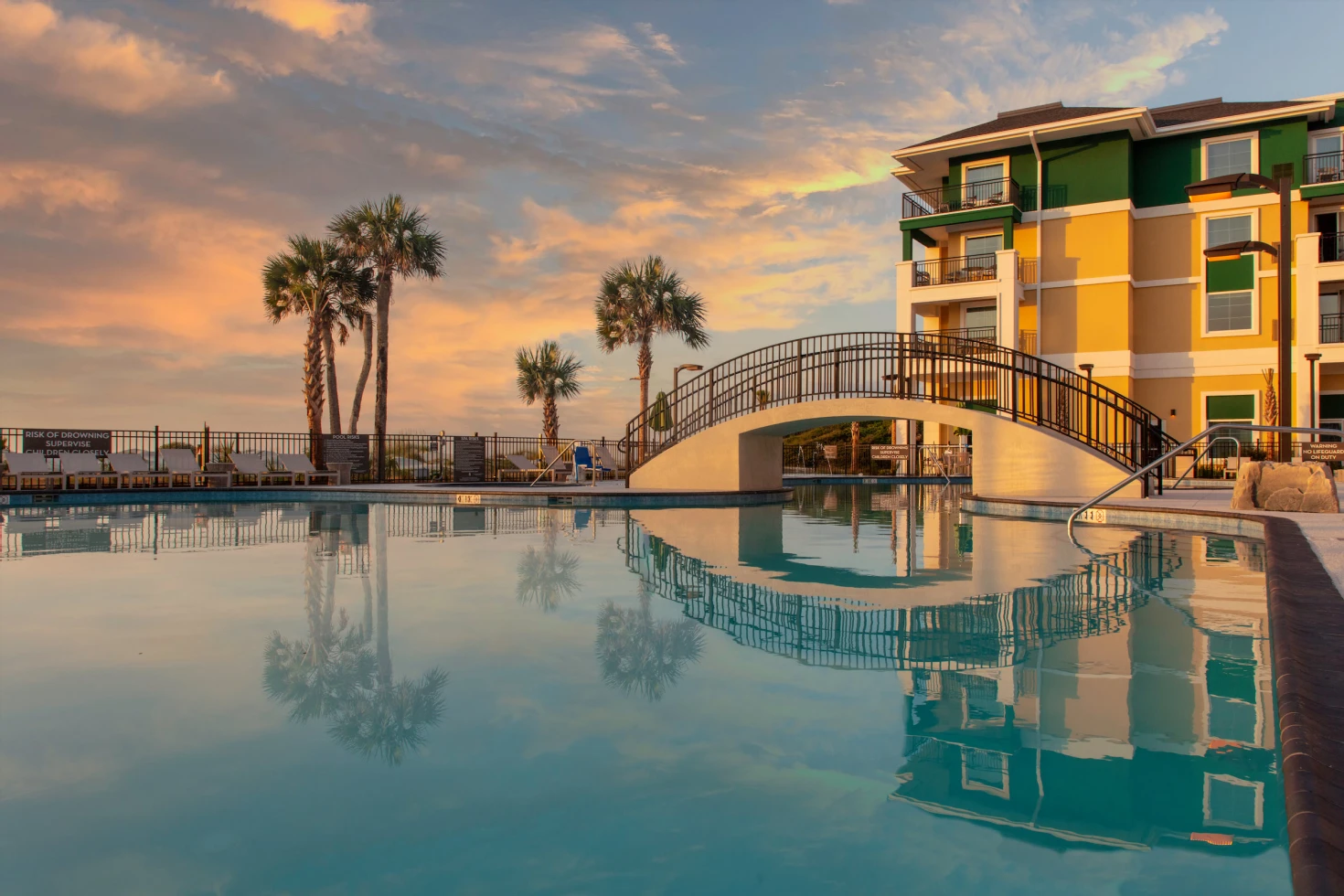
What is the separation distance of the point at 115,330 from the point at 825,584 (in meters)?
24.2

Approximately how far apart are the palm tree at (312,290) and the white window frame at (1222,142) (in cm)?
3074

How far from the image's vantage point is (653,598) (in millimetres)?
6828

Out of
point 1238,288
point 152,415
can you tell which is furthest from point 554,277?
point 1238,288

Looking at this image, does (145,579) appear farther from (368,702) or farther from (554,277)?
(554,277)

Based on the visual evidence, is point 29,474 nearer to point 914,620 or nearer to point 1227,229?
point 914,620

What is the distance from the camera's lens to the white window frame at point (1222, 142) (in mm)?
28234

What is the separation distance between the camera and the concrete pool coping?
1.88 meters

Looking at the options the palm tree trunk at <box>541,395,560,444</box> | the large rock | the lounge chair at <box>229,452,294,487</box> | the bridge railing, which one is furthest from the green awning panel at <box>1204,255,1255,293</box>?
the lounge chair at <box>229,452,294,487</box>

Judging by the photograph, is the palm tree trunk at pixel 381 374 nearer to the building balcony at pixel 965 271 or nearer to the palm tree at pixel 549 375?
the palm tree at pixel 549 375

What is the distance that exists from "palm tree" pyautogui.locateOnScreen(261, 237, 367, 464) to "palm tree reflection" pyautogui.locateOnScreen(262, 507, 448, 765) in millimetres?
27417

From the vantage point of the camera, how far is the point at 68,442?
2330cm

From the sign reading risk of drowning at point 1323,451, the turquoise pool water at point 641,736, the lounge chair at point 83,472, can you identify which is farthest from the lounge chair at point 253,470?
the sign reading risk of drowning at point 1323,451

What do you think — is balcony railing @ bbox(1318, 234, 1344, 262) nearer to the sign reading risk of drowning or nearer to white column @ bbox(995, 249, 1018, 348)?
white column @ bbox(995, 249, 1018, 348)

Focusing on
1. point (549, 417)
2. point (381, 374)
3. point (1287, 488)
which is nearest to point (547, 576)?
point (1287, 488)
